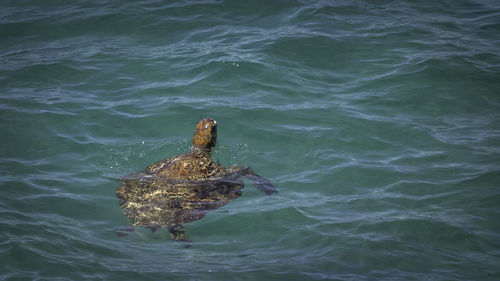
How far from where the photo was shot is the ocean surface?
6219 mm

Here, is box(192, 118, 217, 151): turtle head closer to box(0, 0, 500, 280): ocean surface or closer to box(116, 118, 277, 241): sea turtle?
box(116, 118, 277, 241): sea turtle

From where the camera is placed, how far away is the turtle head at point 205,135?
27.2 ft

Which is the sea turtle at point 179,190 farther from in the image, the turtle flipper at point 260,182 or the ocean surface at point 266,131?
the ocean surface at point 266,131

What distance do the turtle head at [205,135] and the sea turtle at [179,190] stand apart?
32 centimetres

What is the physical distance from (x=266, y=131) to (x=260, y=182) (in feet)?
6.04

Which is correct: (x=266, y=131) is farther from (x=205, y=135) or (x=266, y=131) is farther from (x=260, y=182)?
(x=260, y=182)

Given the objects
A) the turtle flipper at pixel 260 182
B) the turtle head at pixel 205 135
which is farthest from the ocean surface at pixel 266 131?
the turtle head at pixel 205 135

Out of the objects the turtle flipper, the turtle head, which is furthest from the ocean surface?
the turtle head

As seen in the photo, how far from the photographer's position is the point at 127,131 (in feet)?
30.9

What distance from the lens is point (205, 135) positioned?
830cm

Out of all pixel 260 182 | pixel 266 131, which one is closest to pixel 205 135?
pixel 260 182

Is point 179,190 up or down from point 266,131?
down

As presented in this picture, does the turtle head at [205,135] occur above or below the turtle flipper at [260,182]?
above

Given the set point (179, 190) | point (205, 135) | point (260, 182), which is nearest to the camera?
point (179, 190)
